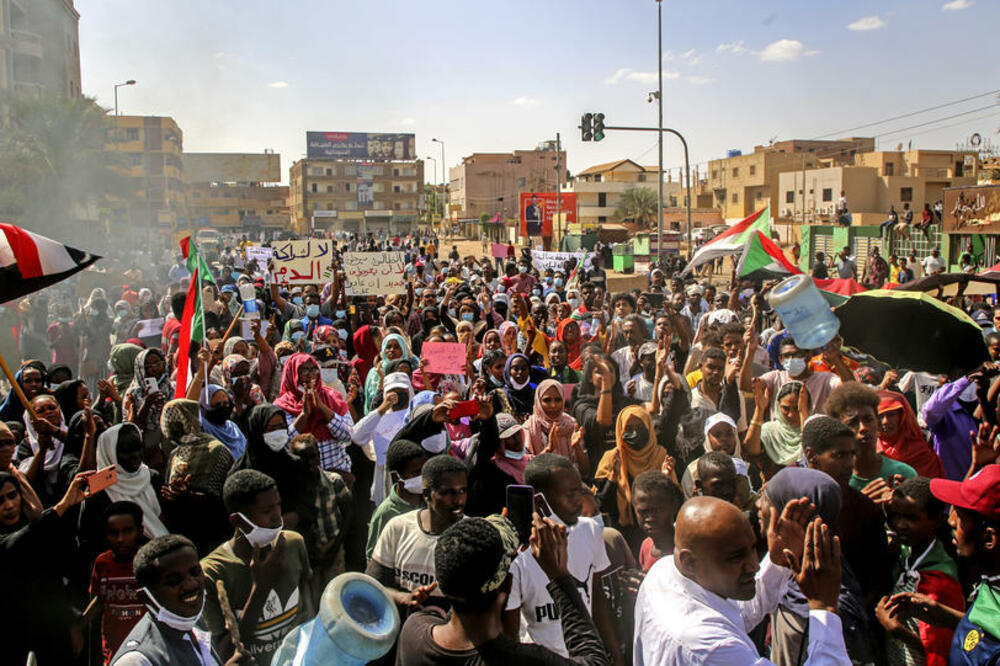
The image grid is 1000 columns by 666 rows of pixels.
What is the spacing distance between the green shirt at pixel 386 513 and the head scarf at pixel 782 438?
238cm

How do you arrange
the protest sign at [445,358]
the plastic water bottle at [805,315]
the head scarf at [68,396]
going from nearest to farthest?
1. the plastic water bottle at [805,315]
2. the head scarf at [68,396]
3. the protest sign at [445,358]

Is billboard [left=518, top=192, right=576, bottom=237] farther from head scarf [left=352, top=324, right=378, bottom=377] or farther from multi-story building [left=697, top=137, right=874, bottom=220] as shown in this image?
multi-story building [left=697, top=137, right=874, bottom=220]

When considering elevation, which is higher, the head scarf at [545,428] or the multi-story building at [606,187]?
the multi-story building at [606,187]

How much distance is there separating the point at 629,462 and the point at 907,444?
155 centimetres

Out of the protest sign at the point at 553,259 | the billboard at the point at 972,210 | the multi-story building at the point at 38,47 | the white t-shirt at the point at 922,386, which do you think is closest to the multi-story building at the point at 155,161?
the multi-story building at the point at 38,47

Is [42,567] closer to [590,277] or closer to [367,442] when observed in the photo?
[367,442]

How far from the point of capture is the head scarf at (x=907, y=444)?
14.5ft

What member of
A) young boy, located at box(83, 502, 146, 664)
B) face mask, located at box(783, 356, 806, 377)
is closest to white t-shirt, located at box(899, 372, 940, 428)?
face mask, located at box(783, 356, 806, 377)

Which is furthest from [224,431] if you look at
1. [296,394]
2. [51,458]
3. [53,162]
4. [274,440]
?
[53,162]

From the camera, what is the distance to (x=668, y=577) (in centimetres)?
246

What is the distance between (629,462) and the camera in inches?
183

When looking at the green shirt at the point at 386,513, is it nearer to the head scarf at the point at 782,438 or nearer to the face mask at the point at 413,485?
the face mask at the point at 413,485

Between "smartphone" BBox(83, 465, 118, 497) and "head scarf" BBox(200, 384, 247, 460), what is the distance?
1.07 metres

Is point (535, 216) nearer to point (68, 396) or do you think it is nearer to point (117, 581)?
point (68, 396)
